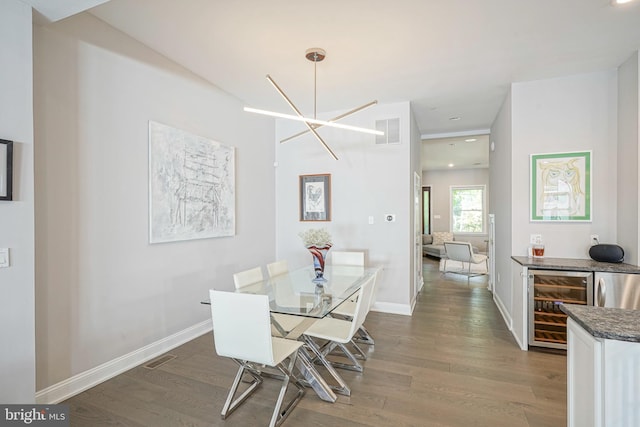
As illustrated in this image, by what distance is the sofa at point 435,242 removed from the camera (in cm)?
931

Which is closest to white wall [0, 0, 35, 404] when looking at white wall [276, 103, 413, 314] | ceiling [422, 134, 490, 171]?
white wall [276, 103, 413, 314]

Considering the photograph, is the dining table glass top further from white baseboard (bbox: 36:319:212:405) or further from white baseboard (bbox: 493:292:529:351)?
white baseboard (bbox: 493:292:529:351)

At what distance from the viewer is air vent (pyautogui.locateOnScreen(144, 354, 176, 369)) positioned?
2.71 meters

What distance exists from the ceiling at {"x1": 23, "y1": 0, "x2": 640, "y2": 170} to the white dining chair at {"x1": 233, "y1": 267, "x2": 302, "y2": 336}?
203 cm

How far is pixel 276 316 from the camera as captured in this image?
2.70 m

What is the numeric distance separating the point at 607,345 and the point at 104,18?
363cm

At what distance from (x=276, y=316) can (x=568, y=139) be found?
3.54 metres

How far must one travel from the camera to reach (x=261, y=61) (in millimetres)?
3006

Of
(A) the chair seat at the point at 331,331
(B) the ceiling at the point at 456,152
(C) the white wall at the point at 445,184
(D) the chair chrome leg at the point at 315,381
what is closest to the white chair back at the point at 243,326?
(D) the chair chrome leg at the point at 315,381

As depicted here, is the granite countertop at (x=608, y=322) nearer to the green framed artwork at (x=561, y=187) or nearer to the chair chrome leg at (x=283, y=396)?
the chair chrome leg at (x=283, y=396)

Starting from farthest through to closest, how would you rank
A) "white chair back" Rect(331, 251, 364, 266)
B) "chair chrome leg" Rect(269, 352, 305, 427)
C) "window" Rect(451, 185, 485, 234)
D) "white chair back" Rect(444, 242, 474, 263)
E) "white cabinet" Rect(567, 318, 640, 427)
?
"window" Rect(451, 185, 485, 234) → "white chair back" Rect(444, 242, 474, 263) → "white chair back" Rect(331, 251, 364, 266) → "chair chrome leg" Rect(269, 352, 305, 427) → "white cabinet" Rect(567, 318, 640, 427)

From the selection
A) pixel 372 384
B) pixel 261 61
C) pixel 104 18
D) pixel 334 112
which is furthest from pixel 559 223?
pixel 104 18

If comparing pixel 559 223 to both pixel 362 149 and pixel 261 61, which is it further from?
pixel 261 61

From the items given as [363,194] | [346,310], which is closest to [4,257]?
[346,310]
